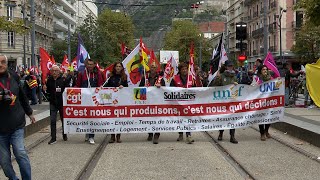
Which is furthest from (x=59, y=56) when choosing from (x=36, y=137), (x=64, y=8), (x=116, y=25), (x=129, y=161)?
(x=129, y=161)

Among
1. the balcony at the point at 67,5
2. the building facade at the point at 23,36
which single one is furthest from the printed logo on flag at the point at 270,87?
the balcony at the point at 67,5

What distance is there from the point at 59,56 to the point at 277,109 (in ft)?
188

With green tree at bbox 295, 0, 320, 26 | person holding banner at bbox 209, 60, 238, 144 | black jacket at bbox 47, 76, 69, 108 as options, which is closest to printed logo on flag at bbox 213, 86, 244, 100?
person holding banner at bbox 209, 60, 238, 144

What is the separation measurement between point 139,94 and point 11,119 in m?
5.68

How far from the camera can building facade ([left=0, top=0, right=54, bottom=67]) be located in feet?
189

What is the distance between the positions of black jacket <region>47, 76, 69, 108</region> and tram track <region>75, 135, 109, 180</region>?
1.45 metres

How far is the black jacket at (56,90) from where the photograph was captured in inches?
447

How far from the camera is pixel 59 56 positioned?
218ft

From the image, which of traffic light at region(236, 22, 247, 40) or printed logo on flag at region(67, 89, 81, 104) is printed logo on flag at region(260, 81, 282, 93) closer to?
printed logo on flag at region(67, 89, 81, 104)

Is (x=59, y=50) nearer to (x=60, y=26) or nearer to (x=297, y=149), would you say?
(x=60, y=26)

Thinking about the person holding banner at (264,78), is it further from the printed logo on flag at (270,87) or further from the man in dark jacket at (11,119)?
the man in dark jacket at (11,119)

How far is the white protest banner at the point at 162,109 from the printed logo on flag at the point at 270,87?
27 millimetres

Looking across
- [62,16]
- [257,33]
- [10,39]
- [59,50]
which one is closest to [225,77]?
[10,39]

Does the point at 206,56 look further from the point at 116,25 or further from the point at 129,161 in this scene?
the point at 129,161
